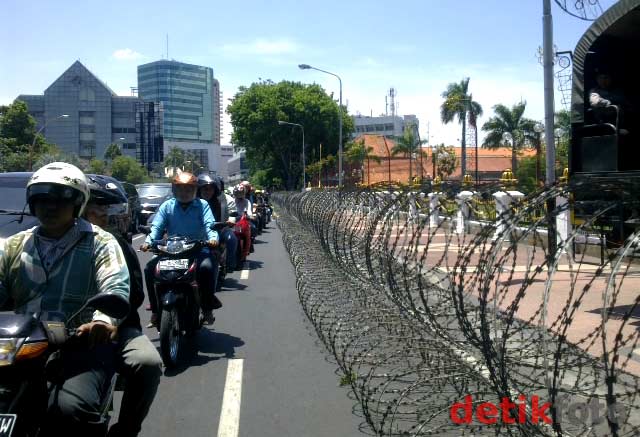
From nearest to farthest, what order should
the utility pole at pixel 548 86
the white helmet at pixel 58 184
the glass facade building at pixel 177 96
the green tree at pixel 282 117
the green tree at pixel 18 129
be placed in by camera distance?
the white helmet at pixel 58 184 → the utility pole at pixel 548 86 → the green tree at pixel 18 129 → the green tree at pixel 282 117 → the glass facade building at pixel 177 96

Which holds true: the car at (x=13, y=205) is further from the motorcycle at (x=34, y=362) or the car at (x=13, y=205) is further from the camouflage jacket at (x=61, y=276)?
the motorcycle at (x=34, y=362)

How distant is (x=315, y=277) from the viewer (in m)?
8.45

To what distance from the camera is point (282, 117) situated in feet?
198

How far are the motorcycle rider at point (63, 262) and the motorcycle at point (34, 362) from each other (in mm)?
116

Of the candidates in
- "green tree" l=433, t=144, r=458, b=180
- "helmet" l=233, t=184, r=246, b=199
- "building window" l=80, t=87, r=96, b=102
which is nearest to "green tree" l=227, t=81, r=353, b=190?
"green tree" l=433, t=144, r=458, b=180

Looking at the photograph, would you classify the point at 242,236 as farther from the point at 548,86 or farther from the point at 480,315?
the point at 480,315

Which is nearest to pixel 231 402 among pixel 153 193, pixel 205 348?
pixel 205 348

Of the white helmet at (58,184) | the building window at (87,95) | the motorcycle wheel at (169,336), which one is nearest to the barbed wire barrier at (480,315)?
the motorcycle wheel at (169,336)

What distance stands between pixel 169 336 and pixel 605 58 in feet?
20.8

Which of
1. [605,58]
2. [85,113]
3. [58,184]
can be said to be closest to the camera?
[58,184]

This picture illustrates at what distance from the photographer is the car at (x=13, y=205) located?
9239 millimetres

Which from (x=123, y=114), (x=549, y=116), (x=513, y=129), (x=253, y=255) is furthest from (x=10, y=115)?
(x=123, y=114)

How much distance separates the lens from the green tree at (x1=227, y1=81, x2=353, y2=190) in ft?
200

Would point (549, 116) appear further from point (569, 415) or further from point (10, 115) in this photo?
point (10, 115)
